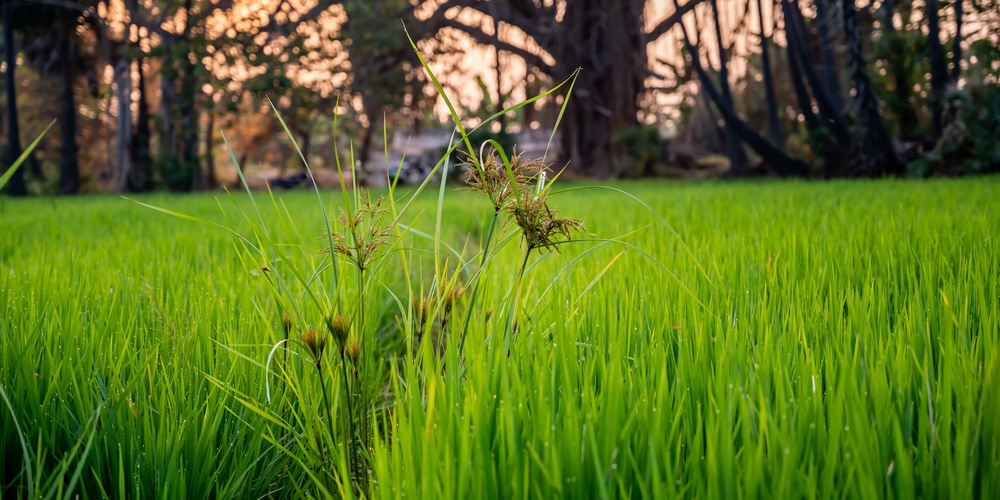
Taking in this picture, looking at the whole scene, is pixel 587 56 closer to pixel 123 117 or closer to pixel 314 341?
pixel 123 117

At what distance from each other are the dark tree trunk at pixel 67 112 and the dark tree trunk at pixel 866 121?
45.5 ft

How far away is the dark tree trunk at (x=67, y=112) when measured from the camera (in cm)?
1347

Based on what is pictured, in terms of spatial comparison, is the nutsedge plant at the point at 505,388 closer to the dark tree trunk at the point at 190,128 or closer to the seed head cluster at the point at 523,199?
the seed head cluster at the point at 523,199

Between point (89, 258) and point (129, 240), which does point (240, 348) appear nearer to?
point (89, 258)

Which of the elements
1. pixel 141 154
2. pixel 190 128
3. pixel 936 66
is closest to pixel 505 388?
pixel 936 66

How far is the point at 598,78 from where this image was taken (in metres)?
13.9

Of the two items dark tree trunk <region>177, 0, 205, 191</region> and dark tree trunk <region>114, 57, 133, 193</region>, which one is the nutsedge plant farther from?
dark tree trunk <region>114, 57, 133, 193</region>

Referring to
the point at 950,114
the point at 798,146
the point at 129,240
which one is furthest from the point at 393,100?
the point at 129,240

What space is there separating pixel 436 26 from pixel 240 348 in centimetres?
1338

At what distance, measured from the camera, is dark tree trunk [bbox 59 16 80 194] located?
1347 cm

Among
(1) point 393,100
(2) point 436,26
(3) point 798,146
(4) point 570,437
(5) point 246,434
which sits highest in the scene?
(2) point 436,26

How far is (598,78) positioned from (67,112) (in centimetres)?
1071

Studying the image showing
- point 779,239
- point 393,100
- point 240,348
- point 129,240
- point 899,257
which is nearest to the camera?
point 240,348

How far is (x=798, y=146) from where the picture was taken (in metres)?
11.5
